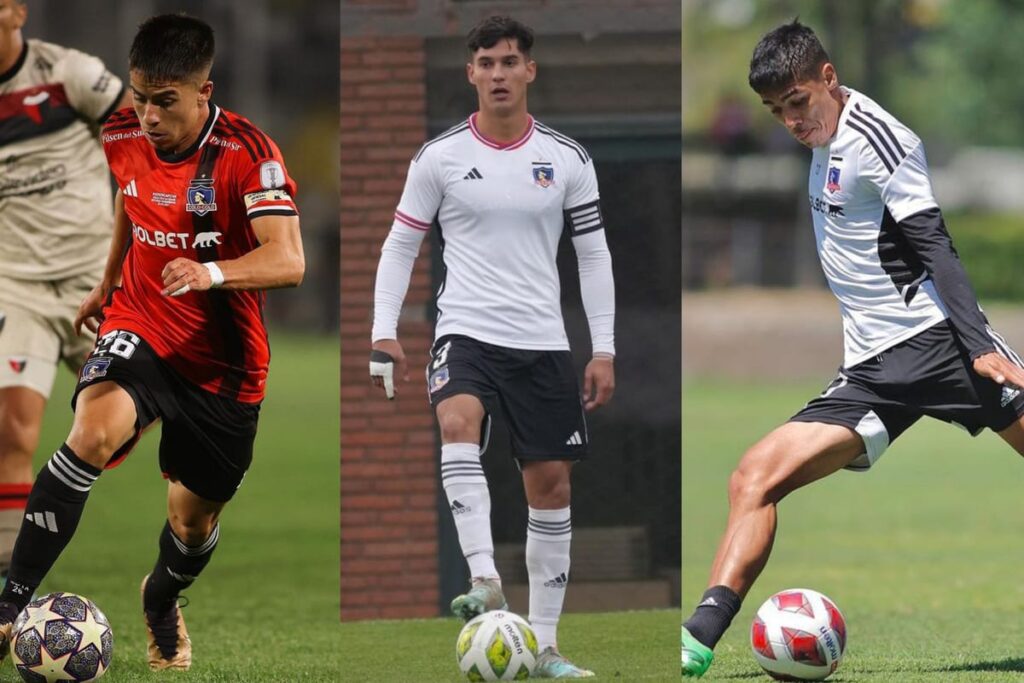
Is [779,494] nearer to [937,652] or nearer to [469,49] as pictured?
[937,652]

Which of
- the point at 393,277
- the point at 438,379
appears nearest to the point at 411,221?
the point at 393,277

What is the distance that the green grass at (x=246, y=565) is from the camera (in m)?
7.81

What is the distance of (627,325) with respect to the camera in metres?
6.71

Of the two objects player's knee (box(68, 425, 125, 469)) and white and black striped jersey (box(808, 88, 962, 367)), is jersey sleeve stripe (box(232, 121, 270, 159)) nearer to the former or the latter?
player's knee (box(68, 425, 125, 469))

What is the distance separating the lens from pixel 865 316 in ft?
22.9

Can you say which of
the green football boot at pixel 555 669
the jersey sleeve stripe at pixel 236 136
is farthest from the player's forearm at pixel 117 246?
the green football boot at pixel 555 669

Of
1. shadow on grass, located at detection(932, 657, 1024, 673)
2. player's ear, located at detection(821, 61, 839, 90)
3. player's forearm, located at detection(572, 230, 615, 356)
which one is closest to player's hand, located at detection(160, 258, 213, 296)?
player's forearm, located at detection(572, 230, 615, 356)

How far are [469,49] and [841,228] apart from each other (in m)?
1.56

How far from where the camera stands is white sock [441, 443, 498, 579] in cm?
658

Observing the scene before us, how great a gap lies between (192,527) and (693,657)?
6.97ft

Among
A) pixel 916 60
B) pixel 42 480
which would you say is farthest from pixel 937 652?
pixel 916 60

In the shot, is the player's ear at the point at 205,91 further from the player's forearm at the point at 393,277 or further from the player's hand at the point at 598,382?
the player's hand at the point at 598,382

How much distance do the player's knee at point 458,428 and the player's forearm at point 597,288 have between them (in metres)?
0.52

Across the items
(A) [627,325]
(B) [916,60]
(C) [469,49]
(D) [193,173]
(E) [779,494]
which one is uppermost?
(B) [916,60]
